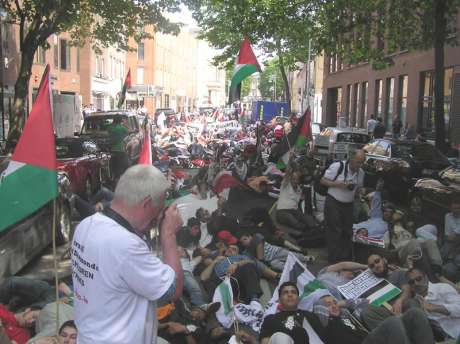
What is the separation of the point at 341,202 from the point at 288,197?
2.58 meters

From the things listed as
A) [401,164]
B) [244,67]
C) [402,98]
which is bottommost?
[401,164]

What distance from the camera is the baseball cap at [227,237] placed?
7949 millimetres

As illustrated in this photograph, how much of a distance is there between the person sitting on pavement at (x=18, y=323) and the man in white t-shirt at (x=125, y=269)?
110 inches

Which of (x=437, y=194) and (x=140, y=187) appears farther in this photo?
(x=437, y=194)

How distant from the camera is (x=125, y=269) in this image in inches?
99.1

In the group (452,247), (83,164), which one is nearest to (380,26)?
(83,164)

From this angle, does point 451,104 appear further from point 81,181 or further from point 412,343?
point 412,343

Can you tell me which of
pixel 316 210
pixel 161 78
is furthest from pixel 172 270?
pixel 161 78

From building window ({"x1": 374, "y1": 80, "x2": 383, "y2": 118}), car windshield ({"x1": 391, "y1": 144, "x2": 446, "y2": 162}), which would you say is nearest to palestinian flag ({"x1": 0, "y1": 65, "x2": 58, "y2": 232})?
car windshield ({"x1": 391, "y1": 144, "x2": 446, "y2": 162})

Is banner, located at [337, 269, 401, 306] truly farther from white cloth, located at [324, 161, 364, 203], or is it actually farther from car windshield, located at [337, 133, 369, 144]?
car windshield, located at [337, 133, 369, 144]

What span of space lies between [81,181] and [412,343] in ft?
27.3

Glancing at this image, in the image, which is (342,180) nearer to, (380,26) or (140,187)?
(140,187)

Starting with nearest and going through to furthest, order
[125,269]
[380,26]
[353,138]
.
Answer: [125,269] < [380,26] < [353,138]

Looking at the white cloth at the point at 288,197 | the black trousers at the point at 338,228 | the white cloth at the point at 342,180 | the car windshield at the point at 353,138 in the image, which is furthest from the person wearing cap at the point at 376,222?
the car windshield at the point at 353,138
